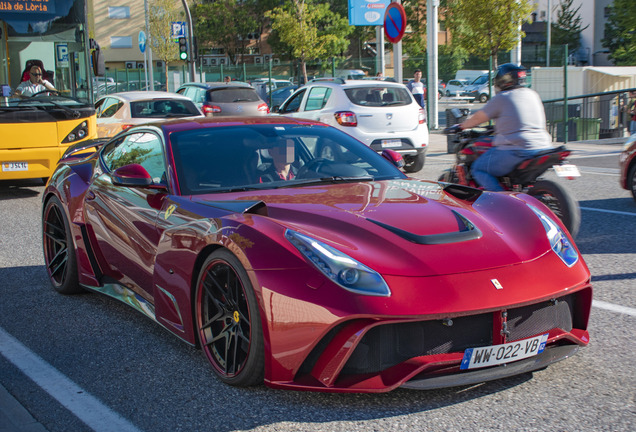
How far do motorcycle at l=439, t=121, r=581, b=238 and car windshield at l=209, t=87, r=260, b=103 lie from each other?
12.5 m

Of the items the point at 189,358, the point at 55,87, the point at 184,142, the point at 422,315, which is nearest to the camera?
the point at 422,315

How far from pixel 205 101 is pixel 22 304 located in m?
14.7

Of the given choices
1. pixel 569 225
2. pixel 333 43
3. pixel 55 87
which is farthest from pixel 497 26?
pixel 333 43

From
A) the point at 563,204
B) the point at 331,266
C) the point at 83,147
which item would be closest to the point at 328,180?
the point at 331,266

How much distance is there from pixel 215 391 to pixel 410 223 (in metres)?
1.26

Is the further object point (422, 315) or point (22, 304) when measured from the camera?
point (22, 304)

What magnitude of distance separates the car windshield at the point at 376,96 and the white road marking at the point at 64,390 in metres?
9.62

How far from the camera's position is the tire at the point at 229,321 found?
11.7 ft

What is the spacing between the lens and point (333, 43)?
2437 inches

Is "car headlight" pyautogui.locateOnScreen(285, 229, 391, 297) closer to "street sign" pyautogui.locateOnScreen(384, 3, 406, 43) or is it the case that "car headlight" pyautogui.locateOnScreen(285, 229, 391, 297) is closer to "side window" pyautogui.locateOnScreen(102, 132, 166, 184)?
"side window" pyautogui.locateOnScreen(102, 132, 166, 184)

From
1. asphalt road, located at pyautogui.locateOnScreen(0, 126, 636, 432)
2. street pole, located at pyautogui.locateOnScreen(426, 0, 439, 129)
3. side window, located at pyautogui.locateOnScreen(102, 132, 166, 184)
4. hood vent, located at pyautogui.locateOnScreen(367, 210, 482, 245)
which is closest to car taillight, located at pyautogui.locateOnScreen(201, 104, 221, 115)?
street pole, located at pyautogui.locateOnScreen(426, 0, 439, 129)

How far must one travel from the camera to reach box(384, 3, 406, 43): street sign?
16.1m

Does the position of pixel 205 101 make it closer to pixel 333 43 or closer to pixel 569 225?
pixel 569 225

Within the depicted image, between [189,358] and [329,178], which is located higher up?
[329,178]
